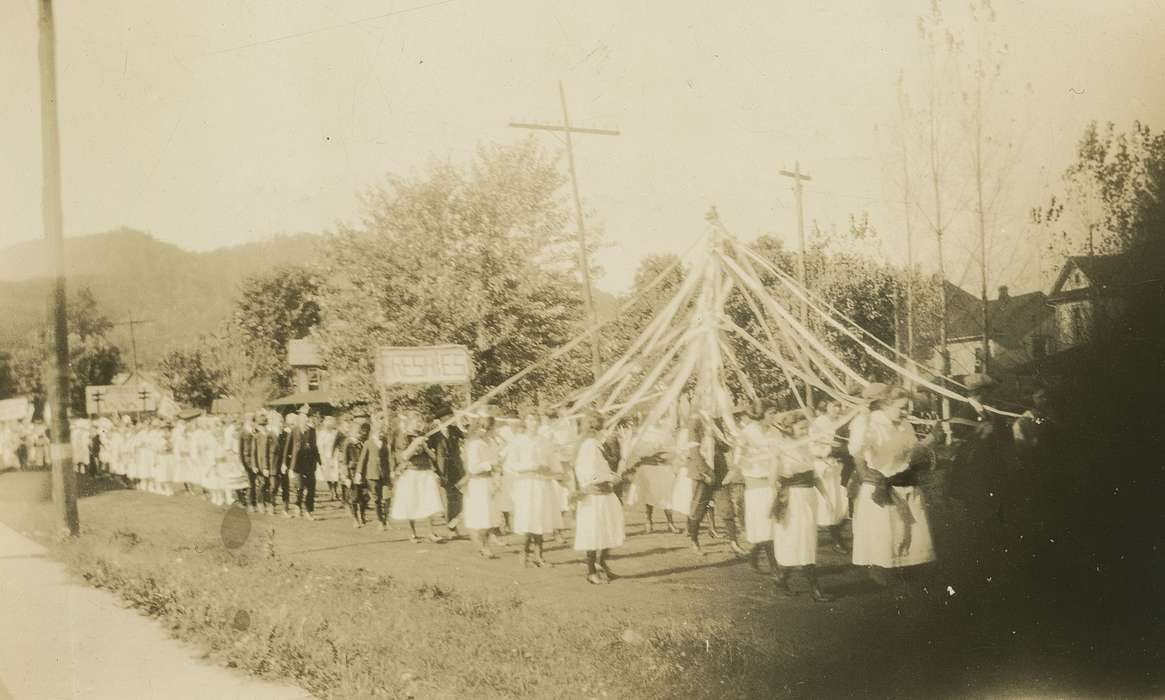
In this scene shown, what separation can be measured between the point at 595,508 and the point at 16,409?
6063 mm

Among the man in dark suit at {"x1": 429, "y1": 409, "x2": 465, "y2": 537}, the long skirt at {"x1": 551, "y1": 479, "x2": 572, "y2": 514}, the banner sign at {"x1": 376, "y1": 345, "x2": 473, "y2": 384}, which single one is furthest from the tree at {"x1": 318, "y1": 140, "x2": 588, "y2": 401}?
the man in dark suit at {"x1": 429, "y1": 409, "x2": 465, "y2": 537}

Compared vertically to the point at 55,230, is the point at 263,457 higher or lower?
lower

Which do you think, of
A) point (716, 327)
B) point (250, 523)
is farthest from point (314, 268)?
point (716, 327)

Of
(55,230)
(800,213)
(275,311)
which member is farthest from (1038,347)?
(55,230)

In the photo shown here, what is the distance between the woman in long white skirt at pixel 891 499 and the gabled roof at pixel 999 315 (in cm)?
48

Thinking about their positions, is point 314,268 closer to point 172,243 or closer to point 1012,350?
point 172,243

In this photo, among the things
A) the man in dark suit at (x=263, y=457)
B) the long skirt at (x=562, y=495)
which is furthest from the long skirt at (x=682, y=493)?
the man in dark suit at (x=263, y=457)

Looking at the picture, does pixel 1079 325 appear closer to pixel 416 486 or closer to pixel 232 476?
pixel 416 486

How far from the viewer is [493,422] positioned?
239 inches

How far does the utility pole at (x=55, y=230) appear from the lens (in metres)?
6.61

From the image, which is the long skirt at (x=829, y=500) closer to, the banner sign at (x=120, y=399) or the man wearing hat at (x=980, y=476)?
the man wearing hat at (x=980, y=476)

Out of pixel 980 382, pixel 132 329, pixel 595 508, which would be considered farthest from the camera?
pixel 132 329

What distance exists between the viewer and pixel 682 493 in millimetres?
Result: 5730

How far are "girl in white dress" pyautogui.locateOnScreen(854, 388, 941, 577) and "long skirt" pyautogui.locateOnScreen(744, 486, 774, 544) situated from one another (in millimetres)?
584
